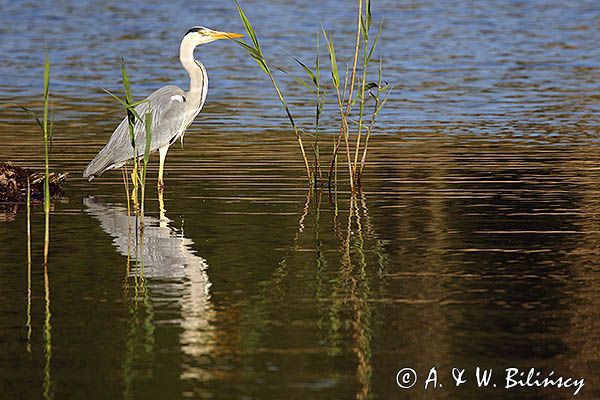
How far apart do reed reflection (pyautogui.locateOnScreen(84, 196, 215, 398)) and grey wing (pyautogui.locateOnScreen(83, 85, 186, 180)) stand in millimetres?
1252

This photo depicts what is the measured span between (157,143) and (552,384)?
7.74 m

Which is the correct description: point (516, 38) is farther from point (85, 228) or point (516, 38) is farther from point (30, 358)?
point (30, 358)

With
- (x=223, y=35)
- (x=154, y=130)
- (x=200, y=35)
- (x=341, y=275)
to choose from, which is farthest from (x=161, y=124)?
(x=341, y=275)

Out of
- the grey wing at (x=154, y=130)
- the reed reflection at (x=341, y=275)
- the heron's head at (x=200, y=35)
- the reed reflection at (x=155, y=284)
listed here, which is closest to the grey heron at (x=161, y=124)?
the grey wing at (x=154, y=130)

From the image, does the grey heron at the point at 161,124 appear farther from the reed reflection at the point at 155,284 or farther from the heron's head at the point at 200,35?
the reed reflection at the point at 155,284

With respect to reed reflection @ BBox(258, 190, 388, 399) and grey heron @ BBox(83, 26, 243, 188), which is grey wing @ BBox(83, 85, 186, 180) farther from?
reed reflection @ BBox(258, 190, 388, 399)

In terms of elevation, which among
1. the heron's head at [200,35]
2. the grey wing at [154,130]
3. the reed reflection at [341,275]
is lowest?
the reed reflection at [341,275]

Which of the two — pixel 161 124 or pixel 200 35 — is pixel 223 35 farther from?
pixel 161 124

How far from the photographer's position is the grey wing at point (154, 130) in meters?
13.5

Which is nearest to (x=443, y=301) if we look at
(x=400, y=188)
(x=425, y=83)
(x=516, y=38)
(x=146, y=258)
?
(x=146, y=258)

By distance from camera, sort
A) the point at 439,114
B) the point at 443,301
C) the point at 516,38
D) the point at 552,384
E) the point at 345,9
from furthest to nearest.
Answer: the point at 345,9 → the point at 516,38 → the point at 439,114 → the point at 443,301 → the point at 552,384

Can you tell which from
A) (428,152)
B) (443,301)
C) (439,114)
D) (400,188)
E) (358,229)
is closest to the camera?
(443,301)

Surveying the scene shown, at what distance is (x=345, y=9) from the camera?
45969 millimetres

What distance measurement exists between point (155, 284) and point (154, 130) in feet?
17.1
